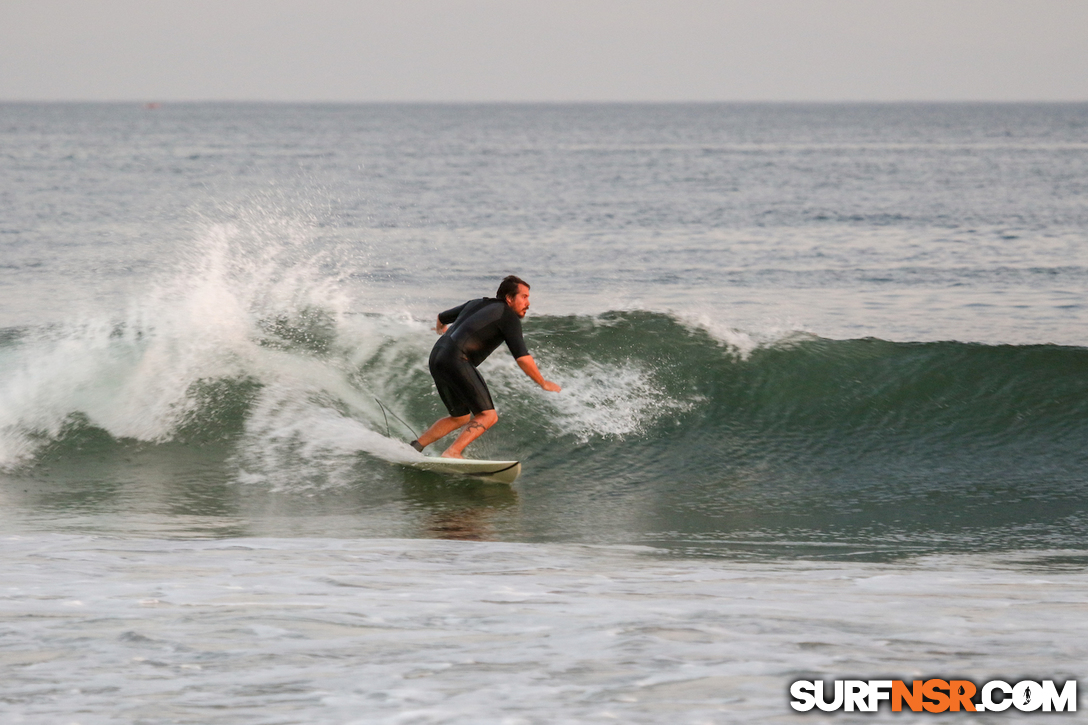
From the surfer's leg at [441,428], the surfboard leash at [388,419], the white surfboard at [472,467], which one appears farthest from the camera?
the surfboard leash at [388,419]

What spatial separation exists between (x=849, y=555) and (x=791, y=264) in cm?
1520

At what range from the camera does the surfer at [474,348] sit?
7492mm

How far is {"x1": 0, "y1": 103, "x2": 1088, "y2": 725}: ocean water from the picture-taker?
3922mm

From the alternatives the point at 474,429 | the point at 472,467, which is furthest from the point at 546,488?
the point at 474,429

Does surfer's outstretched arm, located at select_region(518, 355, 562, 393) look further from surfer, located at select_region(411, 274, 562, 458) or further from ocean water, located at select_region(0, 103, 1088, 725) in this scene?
ocean water, located at select_region(0, 103, 1088, 725)

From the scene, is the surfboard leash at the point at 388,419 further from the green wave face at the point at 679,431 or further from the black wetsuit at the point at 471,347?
the black wetsuit at the point at 471,347

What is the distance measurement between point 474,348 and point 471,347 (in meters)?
0.02

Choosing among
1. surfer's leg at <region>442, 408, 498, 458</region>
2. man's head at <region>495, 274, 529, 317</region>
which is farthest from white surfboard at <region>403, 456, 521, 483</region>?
→ man's head at <region>495, 274, 529, 317</region>

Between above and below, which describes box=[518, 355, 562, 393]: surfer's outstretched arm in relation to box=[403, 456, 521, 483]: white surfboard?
above

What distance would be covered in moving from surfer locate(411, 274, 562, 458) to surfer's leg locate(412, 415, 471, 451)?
0.09 ft

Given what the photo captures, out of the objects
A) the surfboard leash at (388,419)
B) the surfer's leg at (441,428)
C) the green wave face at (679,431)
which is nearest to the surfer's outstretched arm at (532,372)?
the surfer's leg at (441,428)

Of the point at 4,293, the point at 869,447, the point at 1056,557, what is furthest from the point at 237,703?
the point at 4,293

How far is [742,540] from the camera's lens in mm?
6719

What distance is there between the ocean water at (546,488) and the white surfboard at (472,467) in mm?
128
